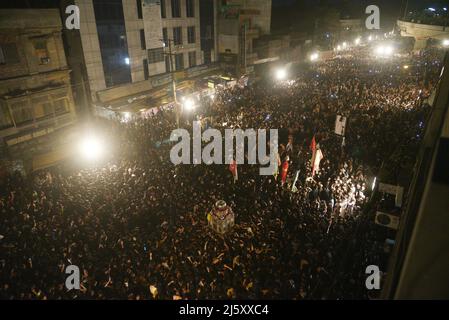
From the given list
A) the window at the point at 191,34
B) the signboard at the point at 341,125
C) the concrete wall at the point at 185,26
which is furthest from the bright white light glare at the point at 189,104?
the signboard at the point at 341,125

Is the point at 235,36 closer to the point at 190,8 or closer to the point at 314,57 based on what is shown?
the point at 190,8

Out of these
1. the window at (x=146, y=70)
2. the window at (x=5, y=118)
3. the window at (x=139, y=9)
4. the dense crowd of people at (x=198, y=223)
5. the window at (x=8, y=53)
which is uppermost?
the window at (x=139, y=9)

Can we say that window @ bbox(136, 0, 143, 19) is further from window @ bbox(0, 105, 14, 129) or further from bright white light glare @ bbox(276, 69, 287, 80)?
bright white light glare @ bbox(276, 69, 287, 80)

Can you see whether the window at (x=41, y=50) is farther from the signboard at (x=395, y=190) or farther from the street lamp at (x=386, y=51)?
the street lamp at (x=386, y=51)

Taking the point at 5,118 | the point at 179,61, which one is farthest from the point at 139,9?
the point at 5,118

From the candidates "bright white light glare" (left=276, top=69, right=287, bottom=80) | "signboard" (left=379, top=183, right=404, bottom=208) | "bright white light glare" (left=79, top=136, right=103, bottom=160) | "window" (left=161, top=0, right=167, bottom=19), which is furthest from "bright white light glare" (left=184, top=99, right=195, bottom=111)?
"signboard" (left=379, top=183, right=404, bottom=208)

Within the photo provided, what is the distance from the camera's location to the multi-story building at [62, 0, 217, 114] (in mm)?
21547

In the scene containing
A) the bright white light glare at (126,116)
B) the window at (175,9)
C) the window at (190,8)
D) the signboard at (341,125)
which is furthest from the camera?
the window at (190,8)

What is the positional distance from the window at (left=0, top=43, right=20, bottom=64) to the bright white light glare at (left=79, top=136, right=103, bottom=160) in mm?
6210

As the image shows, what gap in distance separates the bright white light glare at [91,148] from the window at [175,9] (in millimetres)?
16287

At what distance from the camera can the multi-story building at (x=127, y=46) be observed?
2155 cm

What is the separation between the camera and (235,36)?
113 ft
